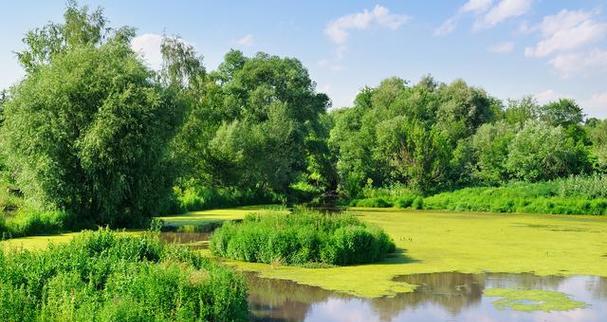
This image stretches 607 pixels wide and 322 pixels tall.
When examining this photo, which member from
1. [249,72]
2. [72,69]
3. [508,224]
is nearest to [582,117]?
[249,72]

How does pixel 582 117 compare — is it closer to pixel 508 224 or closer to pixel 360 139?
pixel 360 139

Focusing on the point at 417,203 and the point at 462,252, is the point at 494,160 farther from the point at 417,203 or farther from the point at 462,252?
the point at 462,252

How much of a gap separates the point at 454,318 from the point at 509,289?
3521 mm

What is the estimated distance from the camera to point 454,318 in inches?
546

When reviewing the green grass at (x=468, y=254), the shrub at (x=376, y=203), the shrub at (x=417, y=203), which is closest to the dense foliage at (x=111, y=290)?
the green grass at (x=468, y=254)

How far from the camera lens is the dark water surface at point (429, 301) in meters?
13.8

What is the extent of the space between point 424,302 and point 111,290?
777 cm

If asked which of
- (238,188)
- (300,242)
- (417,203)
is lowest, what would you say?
(300,242)

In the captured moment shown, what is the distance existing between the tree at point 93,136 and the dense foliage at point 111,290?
15.4 meters

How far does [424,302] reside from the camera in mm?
15172

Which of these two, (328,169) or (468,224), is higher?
(328,169)

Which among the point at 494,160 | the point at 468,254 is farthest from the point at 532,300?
the point at 494,160

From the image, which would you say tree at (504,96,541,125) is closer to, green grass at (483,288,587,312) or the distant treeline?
the distant treeline

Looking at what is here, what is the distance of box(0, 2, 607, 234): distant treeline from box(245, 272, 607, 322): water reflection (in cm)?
1346
